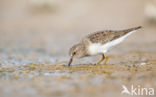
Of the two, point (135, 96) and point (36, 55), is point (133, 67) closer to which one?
point (135, 96)

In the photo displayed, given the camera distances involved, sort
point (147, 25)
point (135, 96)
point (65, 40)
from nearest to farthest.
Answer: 1. point (135, 96)
2. point (65, 40)
3. point (147, 25)

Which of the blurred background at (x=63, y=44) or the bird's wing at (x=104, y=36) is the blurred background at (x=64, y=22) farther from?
the bird's wing at (x=104, y=36)

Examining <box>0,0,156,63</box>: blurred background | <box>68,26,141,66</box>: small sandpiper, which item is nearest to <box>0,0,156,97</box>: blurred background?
<box>0,0,156,63</box>: blurred background

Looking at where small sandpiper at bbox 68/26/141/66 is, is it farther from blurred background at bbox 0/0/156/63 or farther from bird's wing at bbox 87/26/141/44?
blurred background at bbox 0/0/156/63

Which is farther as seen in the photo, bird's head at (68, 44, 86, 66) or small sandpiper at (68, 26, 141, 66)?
bird's head at (68, 44, 86, 66)

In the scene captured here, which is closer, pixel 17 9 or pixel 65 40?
pixel 65 40

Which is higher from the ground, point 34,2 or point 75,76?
point 34,2

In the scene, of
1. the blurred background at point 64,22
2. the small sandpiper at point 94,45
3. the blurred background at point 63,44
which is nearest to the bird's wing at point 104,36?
the small sandpiper at point 94,45

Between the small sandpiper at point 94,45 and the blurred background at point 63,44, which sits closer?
the blurred background at point 63,44

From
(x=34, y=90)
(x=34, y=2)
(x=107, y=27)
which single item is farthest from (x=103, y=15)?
(x=34, y=90)
